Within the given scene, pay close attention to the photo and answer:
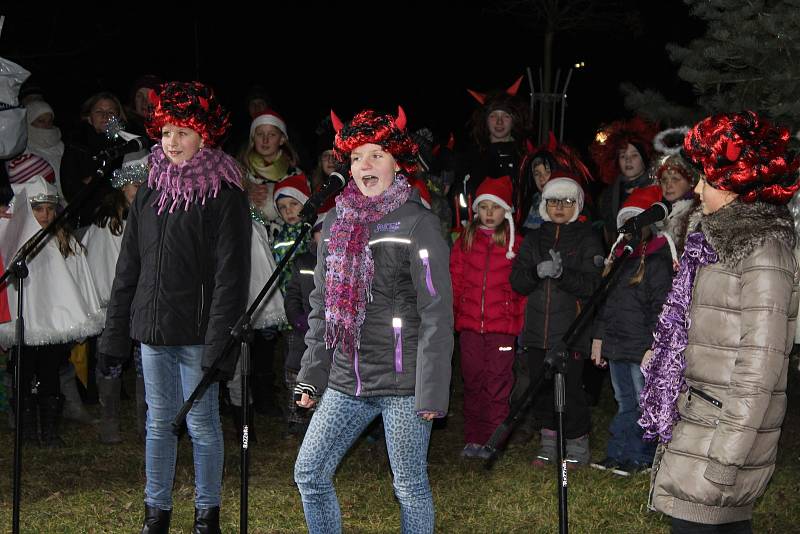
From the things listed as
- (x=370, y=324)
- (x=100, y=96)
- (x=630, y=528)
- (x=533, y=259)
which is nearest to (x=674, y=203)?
(x=533, y=259)

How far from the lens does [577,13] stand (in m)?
23.0

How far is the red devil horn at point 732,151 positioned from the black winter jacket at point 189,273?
7.56 feet

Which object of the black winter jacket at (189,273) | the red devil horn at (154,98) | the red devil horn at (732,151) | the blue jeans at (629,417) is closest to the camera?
the red devil horn at (732,151)

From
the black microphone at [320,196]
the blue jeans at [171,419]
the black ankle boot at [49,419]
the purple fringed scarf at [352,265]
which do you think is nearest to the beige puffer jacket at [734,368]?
the purple fringed scarf at [352,265]

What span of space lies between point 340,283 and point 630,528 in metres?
2.34

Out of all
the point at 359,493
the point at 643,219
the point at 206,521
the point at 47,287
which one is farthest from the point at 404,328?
the point at 47,287

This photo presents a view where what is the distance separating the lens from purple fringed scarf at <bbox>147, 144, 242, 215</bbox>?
486 centimetres

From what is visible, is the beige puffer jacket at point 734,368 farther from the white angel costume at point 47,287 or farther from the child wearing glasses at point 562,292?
the white angel costume at point 47,287

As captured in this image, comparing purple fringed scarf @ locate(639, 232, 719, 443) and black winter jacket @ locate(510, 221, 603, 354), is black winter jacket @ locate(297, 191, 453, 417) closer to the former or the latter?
purple fringed scarf @ locate(639, 232, 719, 443)

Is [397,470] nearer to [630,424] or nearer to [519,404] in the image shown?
[519,404]

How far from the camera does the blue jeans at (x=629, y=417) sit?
6566 millimetres

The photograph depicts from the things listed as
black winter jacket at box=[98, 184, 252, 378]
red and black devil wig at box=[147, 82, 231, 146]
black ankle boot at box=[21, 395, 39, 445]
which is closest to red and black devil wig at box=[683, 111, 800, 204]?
black winter jacket at box=[98, 184, 252, 378]

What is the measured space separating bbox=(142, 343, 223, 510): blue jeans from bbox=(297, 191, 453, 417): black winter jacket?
2.54 feet

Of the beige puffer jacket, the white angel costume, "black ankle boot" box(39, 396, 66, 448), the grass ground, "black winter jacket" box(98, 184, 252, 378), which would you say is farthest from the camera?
"black ankle boot" box(39, 396, 66, 448)
